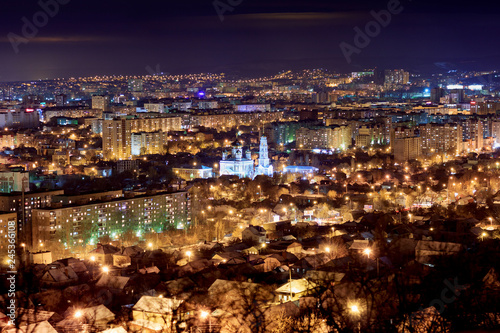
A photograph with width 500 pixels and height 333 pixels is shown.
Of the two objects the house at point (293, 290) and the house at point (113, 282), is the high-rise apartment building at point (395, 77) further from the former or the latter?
the house at point (293, 290)

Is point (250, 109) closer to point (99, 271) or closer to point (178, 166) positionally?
point (178, 166)

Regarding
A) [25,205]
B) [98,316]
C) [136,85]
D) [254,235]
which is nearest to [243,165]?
[25,205]

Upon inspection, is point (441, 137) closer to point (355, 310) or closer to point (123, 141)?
point (123, 141)

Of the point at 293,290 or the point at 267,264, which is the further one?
the point at 267,264

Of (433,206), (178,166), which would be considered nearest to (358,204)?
(433,206)

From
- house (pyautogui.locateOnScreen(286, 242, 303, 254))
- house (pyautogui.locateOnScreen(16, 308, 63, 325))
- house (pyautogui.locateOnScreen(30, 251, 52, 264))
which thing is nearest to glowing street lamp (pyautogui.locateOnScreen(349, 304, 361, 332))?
house (pyautogui.locateOnScreen(16, 308, 63, 325))

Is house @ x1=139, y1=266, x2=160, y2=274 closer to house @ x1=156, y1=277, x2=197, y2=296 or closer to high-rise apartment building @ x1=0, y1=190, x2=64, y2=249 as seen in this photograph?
house @ x1=156, y1=277, x2=197, y2=296

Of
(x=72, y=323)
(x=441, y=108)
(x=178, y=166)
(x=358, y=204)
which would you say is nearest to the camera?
(x=72, y=323)
